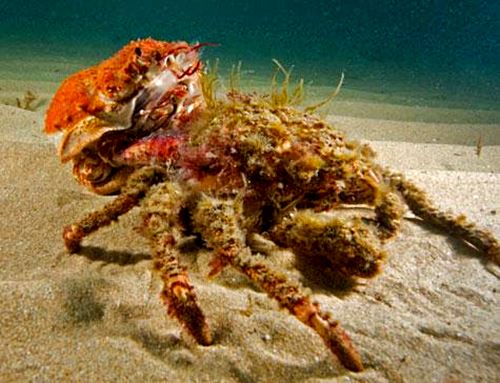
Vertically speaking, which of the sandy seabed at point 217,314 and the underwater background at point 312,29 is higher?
the underwater background at point 312,29

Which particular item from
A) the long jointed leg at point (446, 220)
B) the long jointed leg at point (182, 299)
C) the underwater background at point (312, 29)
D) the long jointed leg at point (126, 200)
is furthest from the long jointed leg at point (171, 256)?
the underwater background at point (312, 29)

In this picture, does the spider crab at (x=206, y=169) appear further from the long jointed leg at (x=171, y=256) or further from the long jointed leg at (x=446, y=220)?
the long jointed leg at (x=446, y=220)

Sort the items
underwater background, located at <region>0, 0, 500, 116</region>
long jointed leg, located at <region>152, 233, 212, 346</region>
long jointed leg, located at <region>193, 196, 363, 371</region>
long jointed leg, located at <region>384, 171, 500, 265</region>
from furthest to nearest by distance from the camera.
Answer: underwater background, located at <region>0, 0, 500, 116</region> → long jointed leg, located at <region>384, 171, 500, 265</region> → long jointed leg, located at <region>152, 233, 212, 346</region> → long jointed leg, located at <region>193, 196, 363, 371</region>

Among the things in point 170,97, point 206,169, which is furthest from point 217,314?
point 170,97

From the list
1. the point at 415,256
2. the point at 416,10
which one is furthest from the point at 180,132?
the point at 416,10

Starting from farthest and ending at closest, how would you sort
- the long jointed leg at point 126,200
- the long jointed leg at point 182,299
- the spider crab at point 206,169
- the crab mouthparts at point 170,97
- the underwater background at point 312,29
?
the underwater background at point 312,29, the crab mouthparts at point 170,97, the long jointed leg at point 126,200, the spider crab at point 206,169, the long jointed leg at point 182,299

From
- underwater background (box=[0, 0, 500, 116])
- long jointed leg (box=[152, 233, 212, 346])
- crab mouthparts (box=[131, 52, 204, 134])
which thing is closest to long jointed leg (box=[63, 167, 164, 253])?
crab mouthparts (box=[131, 52, 204, 134])

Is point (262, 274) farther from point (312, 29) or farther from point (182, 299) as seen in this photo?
point (312, 29)

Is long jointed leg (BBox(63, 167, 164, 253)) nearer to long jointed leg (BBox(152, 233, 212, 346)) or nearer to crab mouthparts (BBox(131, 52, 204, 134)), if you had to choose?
crab mouthparts (BBox(131, 52, 204, 134))
